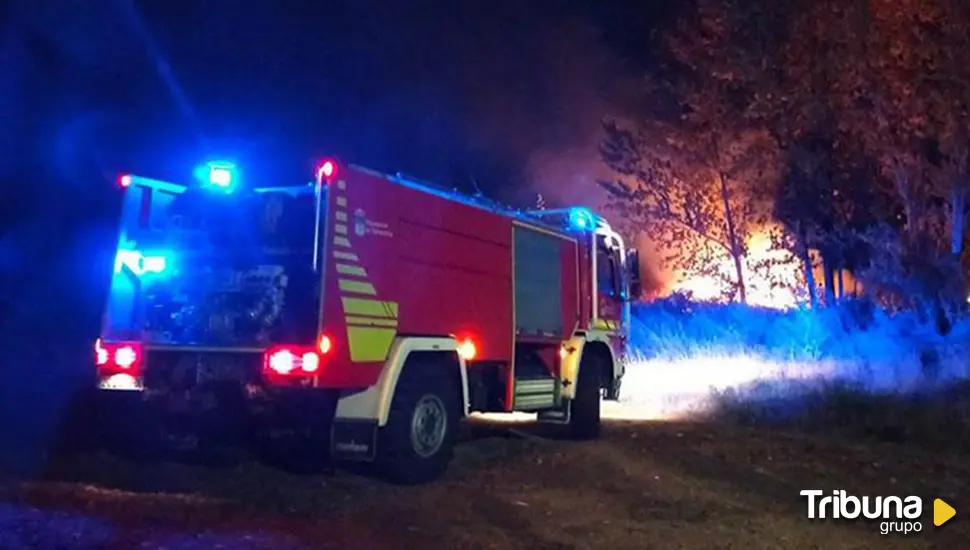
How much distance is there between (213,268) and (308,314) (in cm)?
117

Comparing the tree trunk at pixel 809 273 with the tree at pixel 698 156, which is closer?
the tree at pixel 698 156

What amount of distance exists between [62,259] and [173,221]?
11962mm

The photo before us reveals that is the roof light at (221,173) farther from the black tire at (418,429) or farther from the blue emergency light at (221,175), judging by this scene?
the black tire at (418,429)

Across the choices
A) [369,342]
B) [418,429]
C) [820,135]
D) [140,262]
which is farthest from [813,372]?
[140,262]

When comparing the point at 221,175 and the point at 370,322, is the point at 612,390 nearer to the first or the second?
the point at 370,322

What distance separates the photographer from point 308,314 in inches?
309

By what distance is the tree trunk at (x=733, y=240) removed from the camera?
81.4ft

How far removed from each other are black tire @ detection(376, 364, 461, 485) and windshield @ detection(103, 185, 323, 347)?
110 cm

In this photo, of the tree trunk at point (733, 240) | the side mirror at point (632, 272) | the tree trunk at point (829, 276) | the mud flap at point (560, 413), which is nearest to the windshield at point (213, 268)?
the mud flap at point (560, 413)

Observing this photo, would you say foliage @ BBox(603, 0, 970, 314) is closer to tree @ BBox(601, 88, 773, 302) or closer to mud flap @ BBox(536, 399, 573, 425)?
tree @ BBox(601, 88, 773, 302)

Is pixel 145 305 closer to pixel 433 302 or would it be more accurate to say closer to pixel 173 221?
pixel 173 221

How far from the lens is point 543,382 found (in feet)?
36.2

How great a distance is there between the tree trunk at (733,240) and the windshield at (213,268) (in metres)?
17.9

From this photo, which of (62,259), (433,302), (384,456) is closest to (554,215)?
(433,302)
